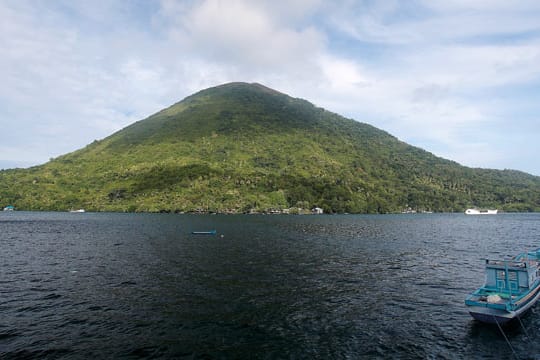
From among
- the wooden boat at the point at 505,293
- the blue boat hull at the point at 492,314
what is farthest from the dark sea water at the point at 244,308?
the wooden boat at the point at 505,293

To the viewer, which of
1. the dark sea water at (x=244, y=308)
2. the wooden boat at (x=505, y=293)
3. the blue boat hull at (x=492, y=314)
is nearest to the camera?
the dark sea water at (x=244, y=308)

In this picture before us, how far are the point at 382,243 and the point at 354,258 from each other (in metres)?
30.0

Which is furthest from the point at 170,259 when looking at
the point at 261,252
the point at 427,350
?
the point at 427,350

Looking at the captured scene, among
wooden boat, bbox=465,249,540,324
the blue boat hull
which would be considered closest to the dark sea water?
the blue boat hull

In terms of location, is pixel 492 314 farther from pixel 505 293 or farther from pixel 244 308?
pixel 244 308

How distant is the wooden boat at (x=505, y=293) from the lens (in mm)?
31756

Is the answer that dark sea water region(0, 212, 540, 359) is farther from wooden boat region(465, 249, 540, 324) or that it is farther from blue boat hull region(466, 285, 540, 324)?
wooden boat region(465, 249, 540, 324)

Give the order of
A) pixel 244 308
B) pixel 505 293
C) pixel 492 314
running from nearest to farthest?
pixel 492 314 → pixel 505 293 → pixel 244 308

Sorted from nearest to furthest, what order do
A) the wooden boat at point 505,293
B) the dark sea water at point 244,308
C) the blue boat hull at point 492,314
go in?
1. the dark sea water at point 244,308
2. the blue boat hull at point 492,314
3. the wooden boat at point 505,293

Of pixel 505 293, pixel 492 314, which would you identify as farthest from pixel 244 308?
pixel 505 293

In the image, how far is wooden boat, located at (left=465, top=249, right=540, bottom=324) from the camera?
31.8 m

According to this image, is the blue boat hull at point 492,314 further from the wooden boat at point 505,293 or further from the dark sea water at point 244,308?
the dark sea water at point 244,308

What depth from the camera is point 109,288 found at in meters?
44.7

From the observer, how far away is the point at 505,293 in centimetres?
3600
